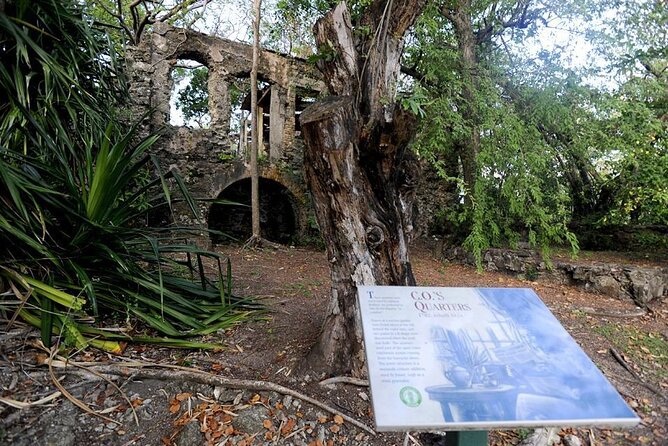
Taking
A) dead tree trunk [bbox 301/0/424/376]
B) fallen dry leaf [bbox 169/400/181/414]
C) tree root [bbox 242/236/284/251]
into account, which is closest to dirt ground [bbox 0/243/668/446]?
fallen dry leaf [bbox 169/400/181/414]

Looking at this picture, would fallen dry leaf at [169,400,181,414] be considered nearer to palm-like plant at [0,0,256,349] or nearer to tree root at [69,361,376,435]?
tree root at [69,361,376,435]

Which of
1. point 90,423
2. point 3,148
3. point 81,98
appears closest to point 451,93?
point 81,98

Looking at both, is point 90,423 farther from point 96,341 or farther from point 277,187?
point 277,187

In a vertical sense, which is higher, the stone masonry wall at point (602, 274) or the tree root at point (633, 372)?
the stone masonry wall at point (602, 274)

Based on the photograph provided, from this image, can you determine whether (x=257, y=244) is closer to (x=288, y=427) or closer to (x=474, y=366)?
(x=288, y=427)

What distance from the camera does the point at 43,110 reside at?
233 cm

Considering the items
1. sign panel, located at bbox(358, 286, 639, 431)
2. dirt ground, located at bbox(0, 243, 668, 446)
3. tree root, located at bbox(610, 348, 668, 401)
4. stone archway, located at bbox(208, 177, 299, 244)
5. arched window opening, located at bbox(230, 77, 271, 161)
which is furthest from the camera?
stone archway, located at bbox(208, 177, 299, 244)

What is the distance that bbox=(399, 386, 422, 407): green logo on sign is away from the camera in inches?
44.6

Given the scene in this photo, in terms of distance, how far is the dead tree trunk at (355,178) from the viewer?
6.70 ft

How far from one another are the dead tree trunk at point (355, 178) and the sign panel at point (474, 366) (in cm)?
60

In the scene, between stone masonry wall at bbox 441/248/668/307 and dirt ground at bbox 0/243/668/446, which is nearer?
dirt ground at bbox 0/243/668/446

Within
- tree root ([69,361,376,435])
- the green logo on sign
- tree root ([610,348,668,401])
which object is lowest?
tree root ([610,348,668,401])

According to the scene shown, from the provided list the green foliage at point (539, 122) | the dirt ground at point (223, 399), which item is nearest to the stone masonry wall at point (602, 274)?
the green foliage at point (539, 122)

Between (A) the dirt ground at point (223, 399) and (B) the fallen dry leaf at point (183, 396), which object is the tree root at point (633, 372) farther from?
(B) the fallen dry leaf at point (183, 396)
